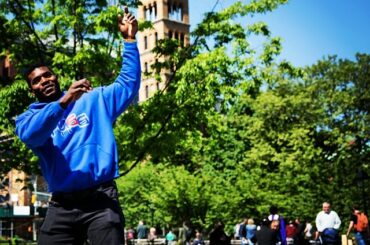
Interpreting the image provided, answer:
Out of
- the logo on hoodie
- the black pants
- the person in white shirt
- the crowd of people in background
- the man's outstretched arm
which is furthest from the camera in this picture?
the person in white shirt

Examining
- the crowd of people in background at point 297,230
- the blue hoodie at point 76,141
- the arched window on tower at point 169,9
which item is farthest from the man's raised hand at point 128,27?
the arched window on tower at point 169,9

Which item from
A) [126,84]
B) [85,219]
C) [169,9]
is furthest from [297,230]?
[169,9]

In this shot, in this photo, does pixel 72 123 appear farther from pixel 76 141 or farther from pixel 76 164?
pixel 76 164

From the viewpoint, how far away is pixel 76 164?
3.41m

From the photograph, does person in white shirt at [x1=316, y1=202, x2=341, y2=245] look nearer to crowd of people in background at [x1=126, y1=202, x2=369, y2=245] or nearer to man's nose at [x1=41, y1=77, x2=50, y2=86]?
crowd of people in background at [x1=126, y1=202, x2=369, y2=245]

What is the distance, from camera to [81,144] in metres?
3.43

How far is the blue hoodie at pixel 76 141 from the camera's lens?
3381 millimetres

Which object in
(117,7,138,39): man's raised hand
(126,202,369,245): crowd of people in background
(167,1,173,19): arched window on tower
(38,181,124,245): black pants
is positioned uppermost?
(167,1,173,19): arched window on tower

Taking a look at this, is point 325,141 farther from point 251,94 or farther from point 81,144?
point 81,144

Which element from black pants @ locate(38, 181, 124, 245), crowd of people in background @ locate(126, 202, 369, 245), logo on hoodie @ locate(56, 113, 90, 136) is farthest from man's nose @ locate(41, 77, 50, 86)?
crowd of people in background @ locate(126, 202, 369, 245)

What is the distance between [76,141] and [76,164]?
0.43 ft

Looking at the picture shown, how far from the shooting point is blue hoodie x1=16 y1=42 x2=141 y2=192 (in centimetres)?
338

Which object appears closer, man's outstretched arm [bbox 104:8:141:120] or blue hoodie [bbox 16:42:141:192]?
blue hoodie [bbox 16:42:141:192]

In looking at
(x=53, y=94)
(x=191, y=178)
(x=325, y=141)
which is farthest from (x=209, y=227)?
(x=53, y=94)
